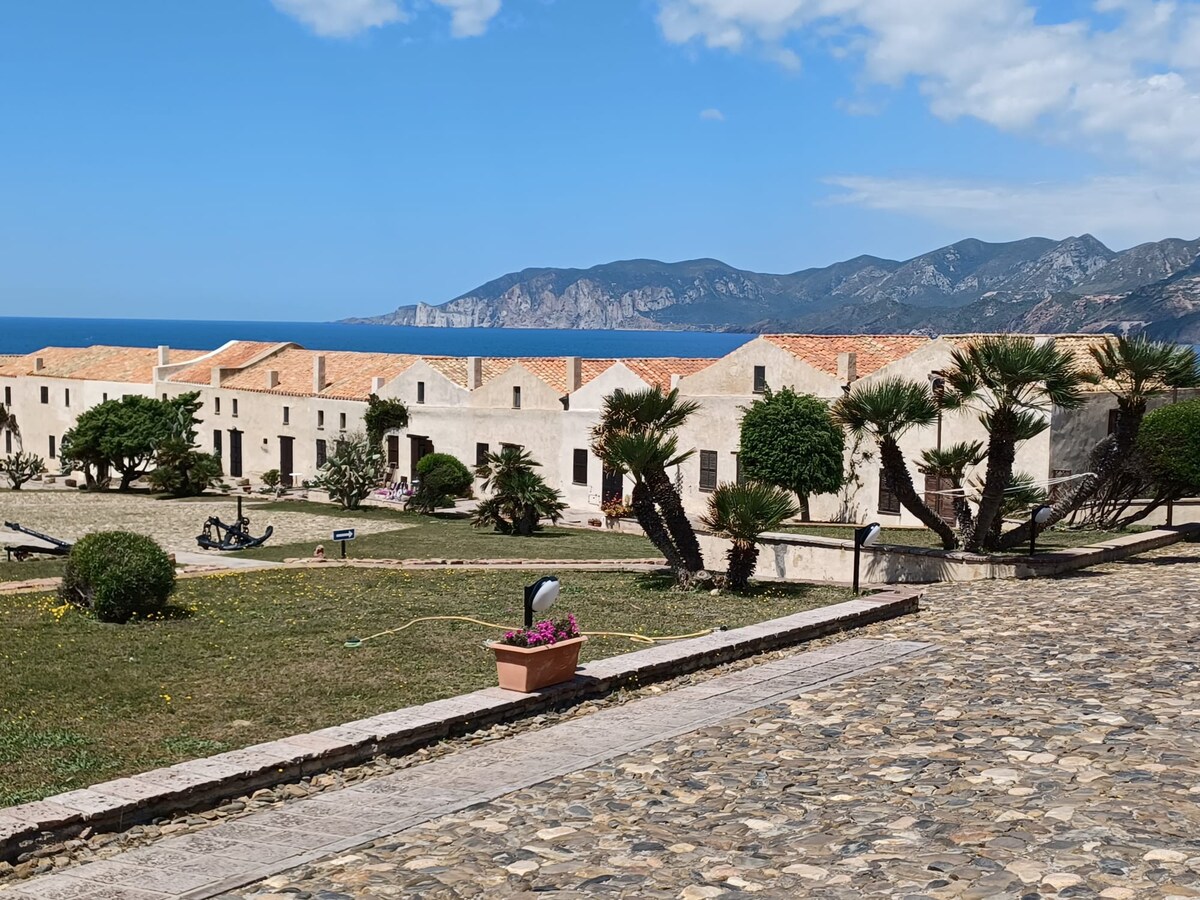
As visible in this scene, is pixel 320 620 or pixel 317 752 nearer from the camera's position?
pixel 317 752

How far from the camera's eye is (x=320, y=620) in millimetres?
15547

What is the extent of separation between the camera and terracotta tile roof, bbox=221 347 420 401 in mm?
53938

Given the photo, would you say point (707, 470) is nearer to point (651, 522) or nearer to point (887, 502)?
point (887, 502)

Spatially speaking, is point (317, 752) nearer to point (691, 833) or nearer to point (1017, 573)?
point (691, 833)

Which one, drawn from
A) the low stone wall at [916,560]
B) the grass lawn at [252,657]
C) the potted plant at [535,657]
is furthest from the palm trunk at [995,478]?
the potted plant at [535,657]

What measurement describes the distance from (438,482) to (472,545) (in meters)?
10.9

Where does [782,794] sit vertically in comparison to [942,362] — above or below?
below

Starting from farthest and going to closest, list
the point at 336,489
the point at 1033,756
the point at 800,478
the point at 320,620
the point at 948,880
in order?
1. the point at 336,489
2. the point at 800,478
3. the point at 320,620
4. the point at 1033,756
5. the point at 948,880

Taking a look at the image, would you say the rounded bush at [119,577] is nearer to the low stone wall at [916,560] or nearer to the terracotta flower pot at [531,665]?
the terracotta flower pot at [531,665]

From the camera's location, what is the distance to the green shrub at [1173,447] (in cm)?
2388

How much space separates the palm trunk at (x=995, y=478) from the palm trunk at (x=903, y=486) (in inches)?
22.2

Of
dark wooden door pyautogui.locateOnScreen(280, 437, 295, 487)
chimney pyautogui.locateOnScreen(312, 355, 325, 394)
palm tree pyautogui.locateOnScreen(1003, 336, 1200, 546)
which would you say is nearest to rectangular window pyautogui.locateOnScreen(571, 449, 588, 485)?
chimney pyautogui.locateOnScreen(312, 355, 325, 394)

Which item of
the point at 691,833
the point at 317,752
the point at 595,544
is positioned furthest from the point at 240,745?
the point at 595,544

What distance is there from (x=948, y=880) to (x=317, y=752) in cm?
444
